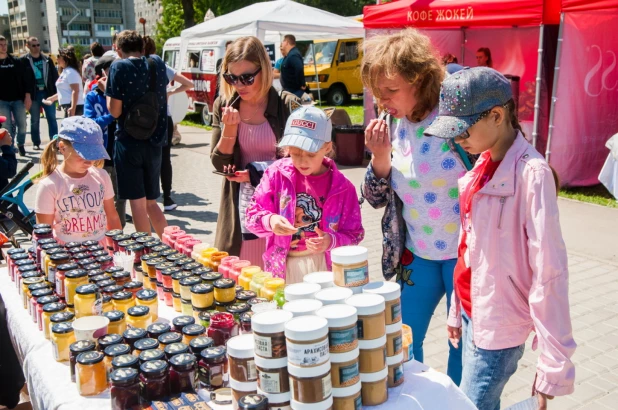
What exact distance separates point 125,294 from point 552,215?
164cm

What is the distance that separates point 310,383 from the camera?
1.60 meters

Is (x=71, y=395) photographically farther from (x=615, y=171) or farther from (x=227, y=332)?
(x=615, y=171)

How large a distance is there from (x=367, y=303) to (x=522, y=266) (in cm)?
62

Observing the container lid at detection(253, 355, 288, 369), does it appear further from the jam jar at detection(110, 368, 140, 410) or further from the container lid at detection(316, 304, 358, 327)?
the jam jar at detection(110, 368, 140, 410)

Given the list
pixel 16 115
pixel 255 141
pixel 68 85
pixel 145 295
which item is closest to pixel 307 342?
pixel 145 295

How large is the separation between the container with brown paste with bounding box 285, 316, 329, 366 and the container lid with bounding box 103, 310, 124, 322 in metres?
0.88

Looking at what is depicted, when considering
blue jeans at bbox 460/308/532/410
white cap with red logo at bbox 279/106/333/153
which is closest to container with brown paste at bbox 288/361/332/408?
blue jeans at bbox 460/308/532/410

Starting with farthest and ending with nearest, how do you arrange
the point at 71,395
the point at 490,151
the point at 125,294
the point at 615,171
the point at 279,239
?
the point at 615,171 → the point at 279,239 → the point at 125,294 → the point at 490,151 → the point at 71,395

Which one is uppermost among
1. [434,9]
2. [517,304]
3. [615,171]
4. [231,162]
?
[434,9]

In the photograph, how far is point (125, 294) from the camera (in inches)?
93.3

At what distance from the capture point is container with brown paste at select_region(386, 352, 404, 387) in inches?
73.9

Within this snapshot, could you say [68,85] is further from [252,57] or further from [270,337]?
[270,337]

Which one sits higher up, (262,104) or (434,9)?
(434,9)

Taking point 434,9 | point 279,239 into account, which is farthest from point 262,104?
point 434,9
